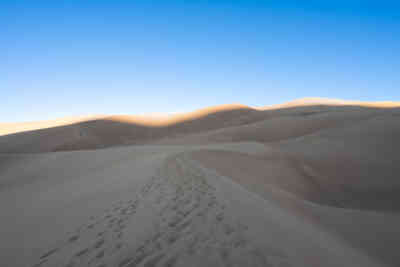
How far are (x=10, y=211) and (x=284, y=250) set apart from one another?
6403 millimetres

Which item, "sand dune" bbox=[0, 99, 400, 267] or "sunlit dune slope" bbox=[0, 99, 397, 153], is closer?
"sand dune" bbox=[0, 99, 400, 267]

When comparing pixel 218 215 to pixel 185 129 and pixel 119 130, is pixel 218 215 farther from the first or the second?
pixel 119 130

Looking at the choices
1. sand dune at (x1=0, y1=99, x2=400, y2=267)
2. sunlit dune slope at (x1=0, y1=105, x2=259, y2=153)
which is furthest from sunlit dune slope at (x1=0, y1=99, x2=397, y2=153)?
sand dune at (x1=0, y1=99, x2=400, y2=267)

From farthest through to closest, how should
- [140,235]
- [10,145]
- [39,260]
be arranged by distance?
[10,145]
[140,235]
[39,260]

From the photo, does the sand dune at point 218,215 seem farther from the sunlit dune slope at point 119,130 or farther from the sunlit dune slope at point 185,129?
the sunlit dune slope at point 119,130

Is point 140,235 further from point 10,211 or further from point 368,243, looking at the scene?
point 10,211

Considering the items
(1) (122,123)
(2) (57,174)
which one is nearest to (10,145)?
(1) (122,123)

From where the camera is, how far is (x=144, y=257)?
2.21 meters

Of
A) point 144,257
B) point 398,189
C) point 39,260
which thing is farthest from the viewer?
point 398,189

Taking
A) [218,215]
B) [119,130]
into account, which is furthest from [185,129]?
[218,215]

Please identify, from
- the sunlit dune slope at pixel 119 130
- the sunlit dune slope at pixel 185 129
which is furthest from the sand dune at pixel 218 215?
the sunlit dune slope at pixel 119 130

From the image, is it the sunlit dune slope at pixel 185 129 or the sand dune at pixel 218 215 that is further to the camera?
the sunlit dune slope at pixel 185 129

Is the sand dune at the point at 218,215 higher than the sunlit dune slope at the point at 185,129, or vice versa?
the sunlit dune slope at the point at 185,129

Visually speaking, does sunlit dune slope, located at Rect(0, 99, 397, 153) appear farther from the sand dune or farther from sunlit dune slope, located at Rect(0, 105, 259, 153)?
the sand dune
